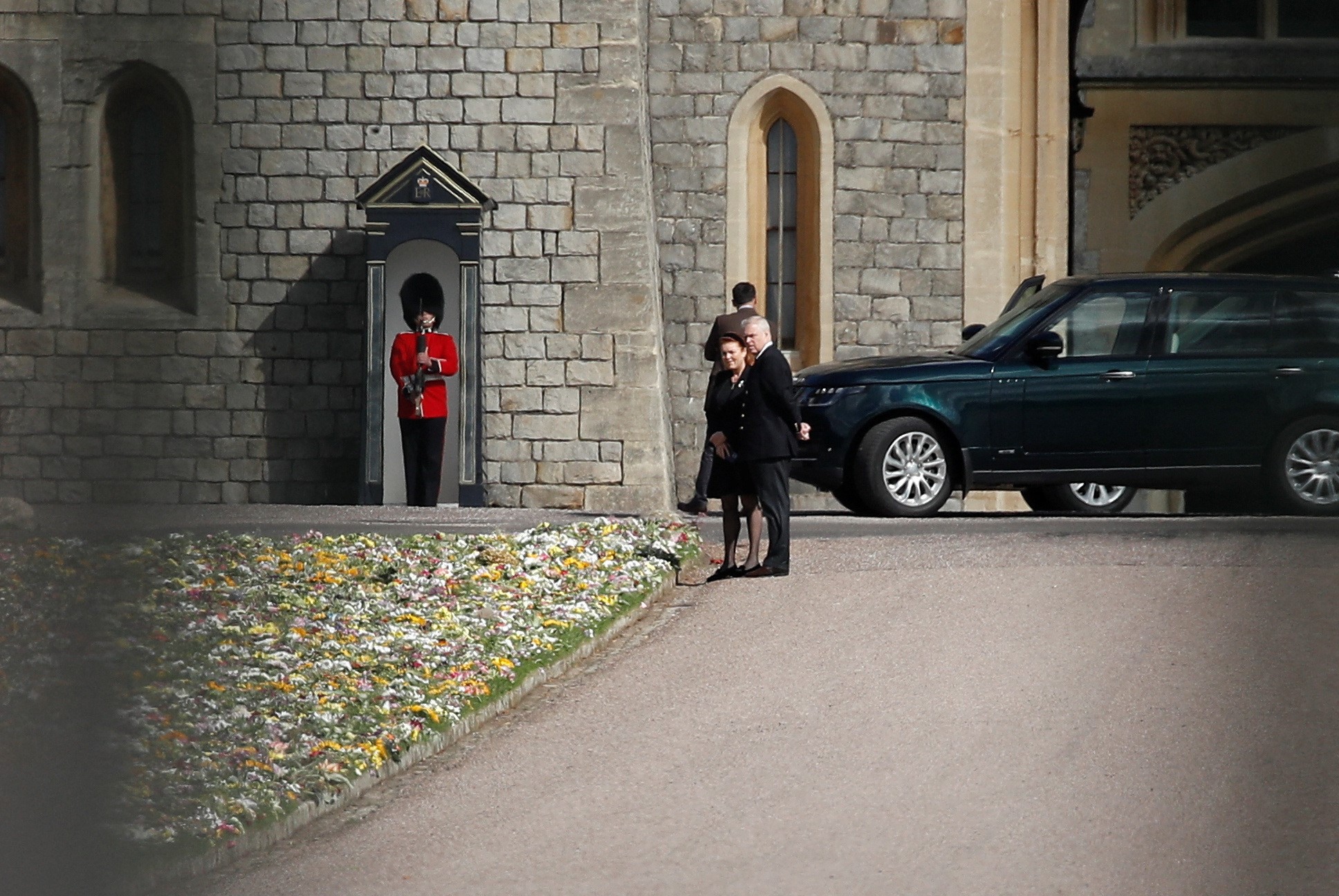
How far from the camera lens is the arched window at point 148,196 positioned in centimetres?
87

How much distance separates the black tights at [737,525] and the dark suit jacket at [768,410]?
269 millimetres

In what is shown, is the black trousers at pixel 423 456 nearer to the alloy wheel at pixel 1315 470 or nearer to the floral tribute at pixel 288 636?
the floral tribute at pixel 288 636

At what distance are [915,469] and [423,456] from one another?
126 inches

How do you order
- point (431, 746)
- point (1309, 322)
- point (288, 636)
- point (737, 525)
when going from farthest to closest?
point (737, 525)
point (431, 746)
point (288, 636)
point (1309, 322)

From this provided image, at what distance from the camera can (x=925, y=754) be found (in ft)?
15.0

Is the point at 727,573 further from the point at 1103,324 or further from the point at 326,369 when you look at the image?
the point at 326,369

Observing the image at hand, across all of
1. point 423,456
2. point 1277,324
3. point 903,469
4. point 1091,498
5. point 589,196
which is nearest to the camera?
point 1277,324

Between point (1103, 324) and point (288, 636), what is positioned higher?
point (1103, 324)

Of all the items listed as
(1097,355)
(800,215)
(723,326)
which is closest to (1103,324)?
(1097,355)

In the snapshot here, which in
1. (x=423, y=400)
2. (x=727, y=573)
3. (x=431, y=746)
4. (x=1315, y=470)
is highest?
(x=423, y=400)

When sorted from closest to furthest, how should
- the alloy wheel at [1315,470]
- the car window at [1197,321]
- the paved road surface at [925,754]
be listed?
the paved road surface at [925,754]
the alloy wheel at [1315,470]
the car window at [1197,321]

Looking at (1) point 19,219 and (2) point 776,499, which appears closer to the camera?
(1) point 19,219

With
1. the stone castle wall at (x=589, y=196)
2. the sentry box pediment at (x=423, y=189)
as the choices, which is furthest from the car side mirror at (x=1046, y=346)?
the sentry box pediment at (x=423, y=189)

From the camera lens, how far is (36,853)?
79 cm
